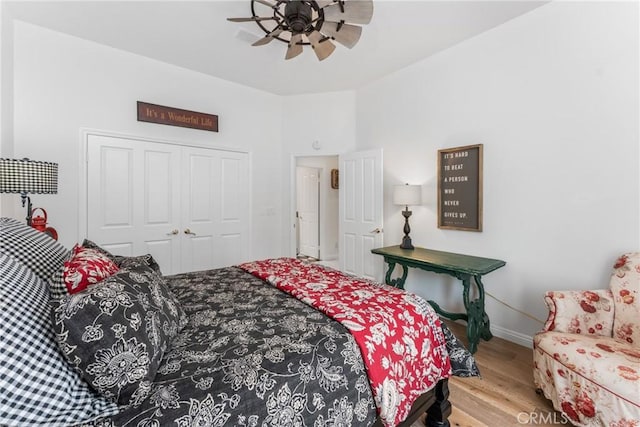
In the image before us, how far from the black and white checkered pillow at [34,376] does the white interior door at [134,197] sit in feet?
8.41

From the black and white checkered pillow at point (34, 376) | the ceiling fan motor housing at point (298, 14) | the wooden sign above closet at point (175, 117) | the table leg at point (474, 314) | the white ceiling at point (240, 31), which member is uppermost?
the white ceiling at point (240, 31)

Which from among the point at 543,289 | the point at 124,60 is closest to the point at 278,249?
the point at 124,60

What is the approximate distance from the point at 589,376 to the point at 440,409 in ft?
2.51

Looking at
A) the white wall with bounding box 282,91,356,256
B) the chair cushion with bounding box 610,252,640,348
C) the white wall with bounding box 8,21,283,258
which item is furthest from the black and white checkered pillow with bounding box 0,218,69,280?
the white wall with bounding box 282,91,356,256

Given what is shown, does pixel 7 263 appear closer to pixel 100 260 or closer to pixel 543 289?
pixel 100 260

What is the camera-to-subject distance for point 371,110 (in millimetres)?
3924

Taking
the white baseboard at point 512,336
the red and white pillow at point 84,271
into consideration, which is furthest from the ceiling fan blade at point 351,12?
the white baseboard at point 512,336

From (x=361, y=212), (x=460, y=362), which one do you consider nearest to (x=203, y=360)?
(x=460, y=362)

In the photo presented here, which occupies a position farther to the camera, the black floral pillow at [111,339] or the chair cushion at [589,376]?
the chair cushion at [589,376]

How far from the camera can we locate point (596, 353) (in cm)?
153

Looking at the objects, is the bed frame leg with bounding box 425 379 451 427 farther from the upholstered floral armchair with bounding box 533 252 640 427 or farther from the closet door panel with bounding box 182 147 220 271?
the closet door panel with bounding box 182 147 220 271

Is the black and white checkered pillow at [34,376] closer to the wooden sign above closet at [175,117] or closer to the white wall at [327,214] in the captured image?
the wooden sign above closet at [175,117]

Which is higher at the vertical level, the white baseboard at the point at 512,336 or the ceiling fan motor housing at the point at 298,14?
the ceiling fan motor housing at the point at 298,14

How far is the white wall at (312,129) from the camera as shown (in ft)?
13.8
